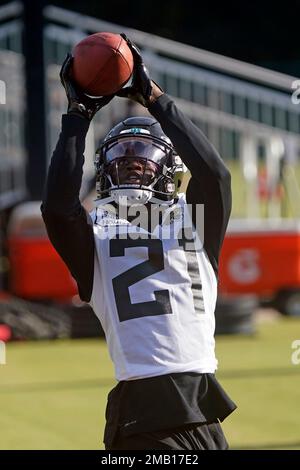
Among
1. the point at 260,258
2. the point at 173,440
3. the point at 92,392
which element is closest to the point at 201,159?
the point at 173,440

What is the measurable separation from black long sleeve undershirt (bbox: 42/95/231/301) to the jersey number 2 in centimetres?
10

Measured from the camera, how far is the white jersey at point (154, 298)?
3.57 m

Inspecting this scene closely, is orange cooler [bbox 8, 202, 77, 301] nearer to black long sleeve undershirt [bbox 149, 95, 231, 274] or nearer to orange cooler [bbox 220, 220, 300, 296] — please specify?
orange cooler [bbox 220, 220, 300, 296]

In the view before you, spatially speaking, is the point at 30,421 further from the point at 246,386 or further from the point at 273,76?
the point at 273,76

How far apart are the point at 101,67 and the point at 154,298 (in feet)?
2.64

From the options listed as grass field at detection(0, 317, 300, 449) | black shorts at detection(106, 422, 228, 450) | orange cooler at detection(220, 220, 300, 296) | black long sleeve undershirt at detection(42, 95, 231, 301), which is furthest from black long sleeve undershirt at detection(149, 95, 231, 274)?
orange cooler at detection(220, 220, 300, 296)

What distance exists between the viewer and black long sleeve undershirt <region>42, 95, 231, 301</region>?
11.6 ft

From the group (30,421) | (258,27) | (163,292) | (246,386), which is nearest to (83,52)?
(163,292)

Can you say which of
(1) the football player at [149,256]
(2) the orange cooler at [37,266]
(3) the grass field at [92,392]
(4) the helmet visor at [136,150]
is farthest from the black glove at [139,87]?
(2) the orange cooler at [37,266]

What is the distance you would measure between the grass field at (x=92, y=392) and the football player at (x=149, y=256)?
8.97 ft

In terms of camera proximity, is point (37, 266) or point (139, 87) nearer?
point (139, 87)

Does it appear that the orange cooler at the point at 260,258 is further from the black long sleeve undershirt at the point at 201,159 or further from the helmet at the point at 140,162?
the black long sleeve undershirt at the point at 201,159

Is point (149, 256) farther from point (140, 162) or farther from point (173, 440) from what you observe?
point (173, 440)

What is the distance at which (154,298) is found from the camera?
3.63 meters
